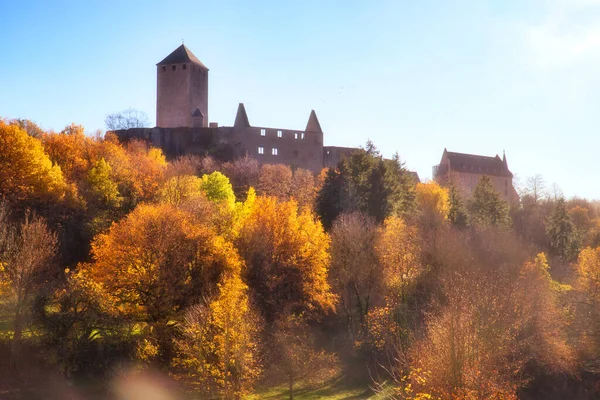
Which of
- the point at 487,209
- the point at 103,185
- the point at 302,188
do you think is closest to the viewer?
the point at 103,185

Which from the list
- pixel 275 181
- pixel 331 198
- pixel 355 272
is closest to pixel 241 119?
pixel 275 181

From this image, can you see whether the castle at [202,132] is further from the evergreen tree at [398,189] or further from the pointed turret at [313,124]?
the evergreen tree at [398,189]

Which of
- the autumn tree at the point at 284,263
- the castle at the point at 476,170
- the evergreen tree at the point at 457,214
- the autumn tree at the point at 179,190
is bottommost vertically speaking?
the autumn tree at the point at 284,263

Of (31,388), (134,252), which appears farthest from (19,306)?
(134,252)

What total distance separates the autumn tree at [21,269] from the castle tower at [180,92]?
42.6m

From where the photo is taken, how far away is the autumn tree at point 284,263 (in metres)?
37.8

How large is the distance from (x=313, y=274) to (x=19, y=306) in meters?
17.6

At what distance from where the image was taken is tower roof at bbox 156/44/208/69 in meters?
76.9

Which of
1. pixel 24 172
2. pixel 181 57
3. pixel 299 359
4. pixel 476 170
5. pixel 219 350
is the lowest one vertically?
pixel 299 359

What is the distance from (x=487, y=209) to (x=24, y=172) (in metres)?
44.3

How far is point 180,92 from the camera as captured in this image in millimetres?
75938

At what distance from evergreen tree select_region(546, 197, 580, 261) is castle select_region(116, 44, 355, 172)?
25265 mm

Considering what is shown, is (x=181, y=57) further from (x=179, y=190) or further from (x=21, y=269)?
(x=21, y=269)

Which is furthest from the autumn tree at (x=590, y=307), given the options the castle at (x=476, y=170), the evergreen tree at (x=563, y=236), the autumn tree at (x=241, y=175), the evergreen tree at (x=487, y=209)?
the castle at (x=476, y=170)
